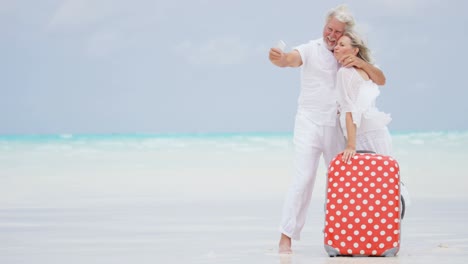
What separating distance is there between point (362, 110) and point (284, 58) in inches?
14.4

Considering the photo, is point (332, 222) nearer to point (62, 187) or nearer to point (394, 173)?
point (394, 173)

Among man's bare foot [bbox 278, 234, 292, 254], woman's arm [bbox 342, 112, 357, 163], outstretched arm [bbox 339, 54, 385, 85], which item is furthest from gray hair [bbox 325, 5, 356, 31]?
man's bare foot [bbox 278, 234, 292, 254]

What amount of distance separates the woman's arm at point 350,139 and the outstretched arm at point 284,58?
300mm

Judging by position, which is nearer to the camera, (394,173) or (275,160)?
(394,173)

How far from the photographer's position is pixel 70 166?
10.7 metres

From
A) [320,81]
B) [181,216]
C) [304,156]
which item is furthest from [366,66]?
[181,216]

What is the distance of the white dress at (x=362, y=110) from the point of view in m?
4.12

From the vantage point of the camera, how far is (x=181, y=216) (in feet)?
18.1

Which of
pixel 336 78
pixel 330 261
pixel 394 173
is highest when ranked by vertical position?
pixel 336 78

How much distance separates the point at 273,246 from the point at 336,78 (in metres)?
0.75

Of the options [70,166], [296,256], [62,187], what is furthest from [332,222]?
[70,166]

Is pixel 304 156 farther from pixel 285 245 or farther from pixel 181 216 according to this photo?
pixel 181 216

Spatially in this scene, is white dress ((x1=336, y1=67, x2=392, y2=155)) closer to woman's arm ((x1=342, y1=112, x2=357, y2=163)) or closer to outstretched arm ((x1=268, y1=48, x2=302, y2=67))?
woman's arm ((x1=342, y1=112, x2=357, y2=163))

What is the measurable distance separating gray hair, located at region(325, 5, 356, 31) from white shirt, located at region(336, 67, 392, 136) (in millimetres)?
185
